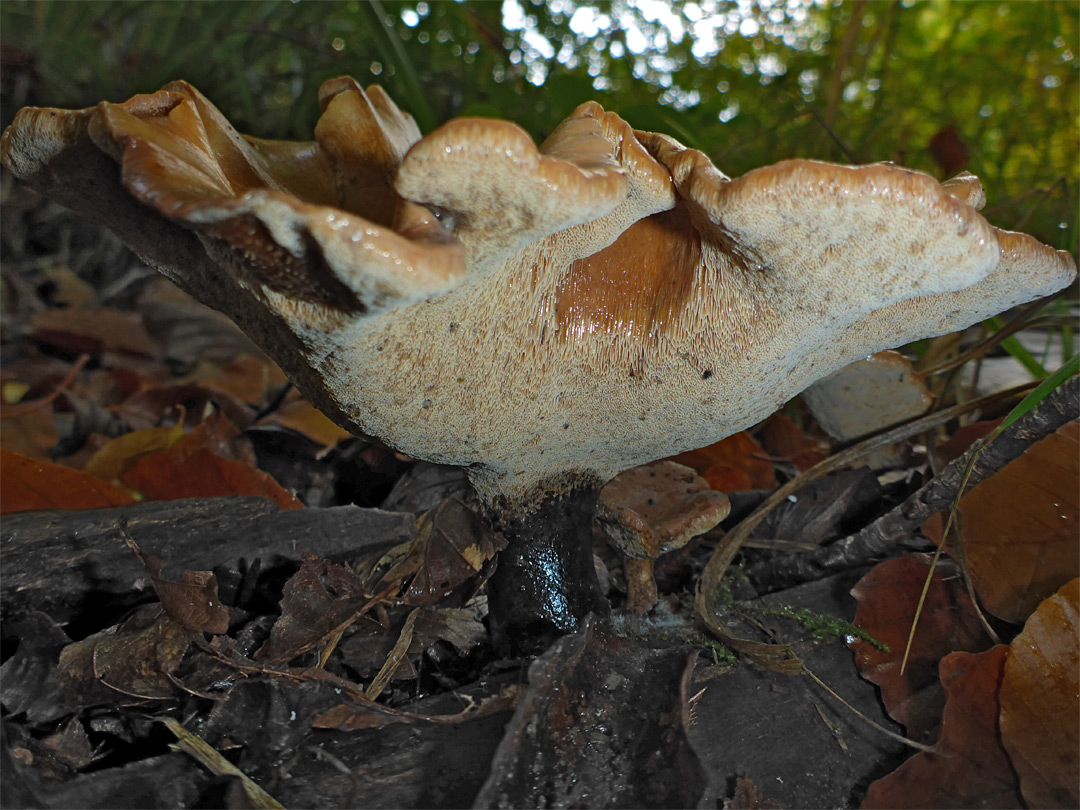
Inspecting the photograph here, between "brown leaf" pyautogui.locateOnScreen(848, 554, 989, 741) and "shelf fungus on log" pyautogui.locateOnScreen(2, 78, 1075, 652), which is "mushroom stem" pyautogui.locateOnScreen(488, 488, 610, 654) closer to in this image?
"shelf fungus on log" pyautogui.locateOnScreen(2, 78, 1075, 652)

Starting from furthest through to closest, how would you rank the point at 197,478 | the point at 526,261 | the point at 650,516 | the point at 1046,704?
the point at 197,478 → the point at 650,516 → the point at 1046,704 → the point at 526,261

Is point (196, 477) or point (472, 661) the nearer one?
point (472, 661)

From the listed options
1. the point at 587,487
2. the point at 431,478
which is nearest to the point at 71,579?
the point at 431,478

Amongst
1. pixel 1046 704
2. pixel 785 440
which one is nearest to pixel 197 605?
pixel 1046 704

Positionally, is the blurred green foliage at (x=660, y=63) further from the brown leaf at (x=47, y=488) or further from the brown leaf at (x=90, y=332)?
the brown leaf at (x=47, y=488)

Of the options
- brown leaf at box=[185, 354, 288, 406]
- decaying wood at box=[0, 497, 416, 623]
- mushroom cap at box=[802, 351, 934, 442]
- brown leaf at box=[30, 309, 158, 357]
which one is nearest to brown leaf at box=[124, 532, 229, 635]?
decaying wood at box=[0, 497, 416, 623]

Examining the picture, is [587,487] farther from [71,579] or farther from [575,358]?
[71,579]

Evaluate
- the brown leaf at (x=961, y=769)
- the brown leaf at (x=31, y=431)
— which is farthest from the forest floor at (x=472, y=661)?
the brown leaf at (x=31, y=431)

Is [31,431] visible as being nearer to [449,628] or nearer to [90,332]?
[90,332]
